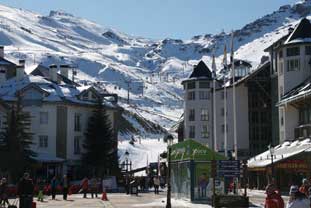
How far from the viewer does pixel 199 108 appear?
9762 centimetres

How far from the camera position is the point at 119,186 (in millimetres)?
80500

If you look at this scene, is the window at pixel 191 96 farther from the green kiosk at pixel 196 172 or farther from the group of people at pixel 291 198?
the group of people at pixel 291 198

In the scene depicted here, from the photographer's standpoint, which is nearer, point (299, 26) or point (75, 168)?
point (299, 26)

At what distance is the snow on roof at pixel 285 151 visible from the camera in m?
59.6

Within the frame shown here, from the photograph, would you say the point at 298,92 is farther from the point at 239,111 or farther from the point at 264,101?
the point at 239,111

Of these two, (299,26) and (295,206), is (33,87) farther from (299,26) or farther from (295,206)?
(295,206)

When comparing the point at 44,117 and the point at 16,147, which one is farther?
the point at 44,117

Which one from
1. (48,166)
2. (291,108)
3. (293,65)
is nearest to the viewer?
(291,108)

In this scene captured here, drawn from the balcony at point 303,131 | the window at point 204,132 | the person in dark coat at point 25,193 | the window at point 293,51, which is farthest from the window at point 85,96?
the person in dark coat at point 25,193

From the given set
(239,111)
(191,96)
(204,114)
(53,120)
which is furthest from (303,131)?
(191,96)

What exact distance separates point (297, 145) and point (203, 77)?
3625cm

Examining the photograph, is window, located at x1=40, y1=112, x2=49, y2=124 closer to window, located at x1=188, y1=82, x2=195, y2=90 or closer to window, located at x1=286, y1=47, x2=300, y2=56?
window, located at x1=188, y1=82, x2=195, y2=90

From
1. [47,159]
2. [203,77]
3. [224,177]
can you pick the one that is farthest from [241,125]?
[224,177]

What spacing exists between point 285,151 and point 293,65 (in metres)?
12.9
